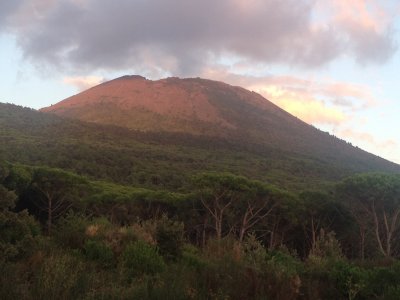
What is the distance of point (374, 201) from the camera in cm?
3525

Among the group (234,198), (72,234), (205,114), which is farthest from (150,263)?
(205,114)

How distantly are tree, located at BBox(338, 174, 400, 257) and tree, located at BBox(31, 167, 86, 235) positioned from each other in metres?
20.9

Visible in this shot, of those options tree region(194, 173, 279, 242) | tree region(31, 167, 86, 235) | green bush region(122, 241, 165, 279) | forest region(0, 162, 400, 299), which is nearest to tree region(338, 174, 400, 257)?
tree region(194, 173, 279, 242)

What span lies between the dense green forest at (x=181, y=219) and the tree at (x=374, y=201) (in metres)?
0.11

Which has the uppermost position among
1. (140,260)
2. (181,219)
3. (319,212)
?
(319,212)

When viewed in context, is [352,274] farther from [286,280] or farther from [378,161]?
[378,161]

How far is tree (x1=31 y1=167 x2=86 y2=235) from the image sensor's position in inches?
1253

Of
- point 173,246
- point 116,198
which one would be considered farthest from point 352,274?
point 116,198

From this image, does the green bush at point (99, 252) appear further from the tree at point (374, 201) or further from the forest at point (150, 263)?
the tree at point (374, 201)

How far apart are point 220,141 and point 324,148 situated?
28.6 m

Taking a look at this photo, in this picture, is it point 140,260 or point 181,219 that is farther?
point 181,219

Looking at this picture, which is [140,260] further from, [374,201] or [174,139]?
[174,139]

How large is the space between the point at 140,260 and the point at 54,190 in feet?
81.0

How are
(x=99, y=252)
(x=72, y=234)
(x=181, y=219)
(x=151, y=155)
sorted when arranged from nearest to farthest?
(x=99, y=252), (x=72, y=234), (x=181, y=219), (x=151, y=155)
